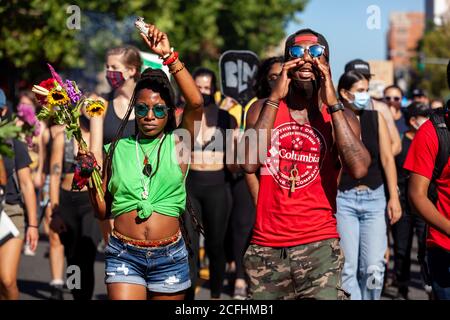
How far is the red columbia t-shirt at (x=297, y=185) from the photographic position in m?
5.38

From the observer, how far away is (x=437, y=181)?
5.41m

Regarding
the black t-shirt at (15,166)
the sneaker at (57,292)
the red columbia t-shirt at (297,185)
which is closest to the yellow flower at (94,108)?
the red columbia t-shirt at (297,185)

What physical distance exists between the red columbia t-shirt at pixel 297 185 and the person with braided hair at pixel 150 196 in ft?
1.56

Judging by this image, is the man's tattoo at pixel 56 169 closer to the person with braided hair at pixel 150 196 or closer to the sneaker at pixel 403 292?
the person with braided hair at pixel 150 196

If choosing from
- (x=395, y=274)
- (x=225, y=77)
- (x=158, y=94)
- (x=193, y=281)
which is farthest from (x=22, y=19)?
(x=158, y=94)

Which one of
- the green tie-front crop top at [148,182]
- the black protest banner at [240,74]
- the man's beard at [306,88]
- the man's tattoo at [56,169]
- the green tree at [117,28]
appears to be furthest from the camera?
the green tree at [117,28]

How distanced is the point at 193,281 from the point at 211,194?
1.33 meters

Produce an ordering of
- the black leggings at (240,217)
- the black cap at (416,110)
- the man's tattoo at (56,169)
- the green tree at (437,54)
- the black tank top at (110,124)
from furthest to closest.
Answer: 1. the green tree at (437,54)
2. the black cap at (416,110)
3. the black leggings at (240,217)
4. the man's tattoo at (56,169)
5. the black tank top at (110,124)

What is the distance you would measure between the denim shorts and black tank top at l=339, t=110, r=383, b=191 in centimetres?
245

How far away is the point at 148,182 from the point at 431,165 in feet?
5.10

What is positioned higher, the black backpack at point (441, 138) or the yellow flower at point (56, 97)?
the yellow flower at point (56, 97)

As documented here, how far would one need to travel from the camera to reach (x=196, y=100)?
5.42 meters
